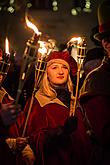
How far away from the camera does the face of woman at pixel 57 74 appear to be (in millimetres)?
4539

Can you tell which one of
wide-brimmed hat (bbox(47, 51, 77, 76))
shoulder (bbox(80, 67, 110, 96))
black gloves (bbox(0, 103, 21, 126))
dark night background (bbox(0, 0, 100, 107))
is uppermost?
dark night background (bbox(0, 0, 100, 107))

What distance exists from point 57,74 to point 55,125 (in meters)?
0.62

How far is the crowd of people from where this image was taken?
3.08 metres

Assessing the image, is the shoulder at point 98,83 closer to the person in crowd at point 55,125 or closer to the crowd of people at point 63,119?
the crowd of people at point 63,119

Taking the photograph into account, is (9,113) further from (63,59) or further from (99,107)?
(63,59)

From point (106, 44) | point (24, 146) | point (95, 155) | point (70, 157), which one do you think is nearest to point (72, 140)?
point (70, 157)

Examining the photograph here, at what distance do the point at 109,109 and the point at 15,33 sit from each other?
1513 cm

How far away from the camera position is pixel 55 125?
427 centimetres

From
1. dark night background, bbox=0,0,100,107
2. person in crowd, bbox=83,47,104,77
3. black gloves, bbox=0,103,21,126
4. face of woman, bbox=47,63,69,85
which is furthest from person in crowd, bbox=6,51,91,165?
dark night background, bbox=0,0,100,107

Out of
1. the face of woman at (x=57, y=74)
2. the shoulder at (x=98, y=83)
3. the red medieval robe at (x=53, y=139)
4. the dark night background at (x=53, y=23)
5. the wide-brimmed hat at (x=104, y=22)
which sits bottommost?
the red medieval robe at (x=53, y=139)

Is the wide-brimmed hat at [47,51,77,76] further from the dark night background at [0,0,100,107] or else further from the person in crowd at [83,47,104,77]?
the dark night background at [0,0,100,107]

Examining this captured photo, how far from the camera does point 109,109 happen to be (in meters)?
3.07

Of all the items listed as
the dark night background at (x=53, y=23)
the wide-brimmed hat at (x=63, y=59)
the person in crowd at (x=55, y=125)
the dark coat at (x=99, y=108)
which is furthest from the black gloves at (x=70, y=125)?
the dark night background at (x=53, y=23)

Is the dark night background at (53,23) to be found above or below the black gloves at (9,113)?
above
